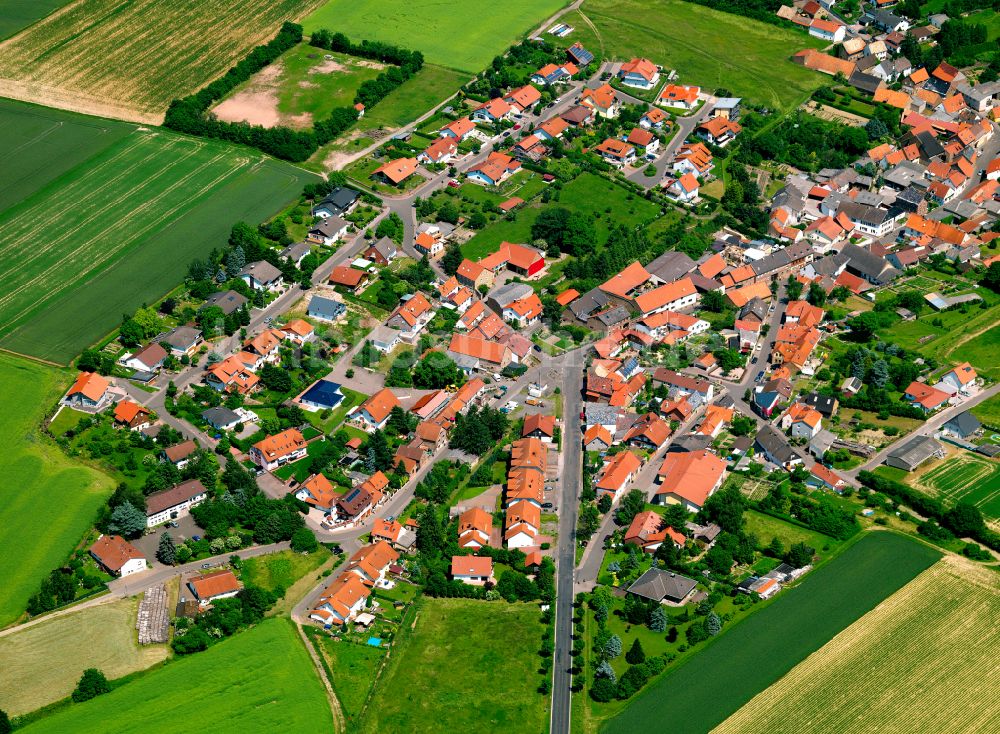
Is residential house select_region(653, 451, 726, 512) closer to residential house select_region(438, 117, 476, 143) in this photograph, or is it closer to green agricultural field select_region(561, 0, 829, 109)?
residential house select_region(438, 117, 476, 143)

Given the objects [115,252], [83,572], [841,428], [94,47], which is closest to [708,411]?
[841,428]

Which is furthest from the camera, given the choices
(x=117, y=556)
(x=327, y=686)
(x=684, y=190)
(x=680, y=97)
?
(x=680, y=97)

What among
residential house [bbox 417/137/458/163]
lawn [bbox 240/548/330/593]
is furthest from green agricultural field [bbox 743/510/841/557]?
residential house [bbox 417/137/458/163]

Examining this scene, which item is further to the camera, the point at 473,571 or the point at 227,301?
the point at 227,301

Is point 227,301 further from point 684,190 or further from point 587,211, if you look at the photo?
point 684,190

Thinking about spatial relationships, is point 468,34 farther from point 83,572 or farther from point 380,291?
point 83,572

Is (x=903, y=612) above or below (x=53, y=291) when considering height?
below

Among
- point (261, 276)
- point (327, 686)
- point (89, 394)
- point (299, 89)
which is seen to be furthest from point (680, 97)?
point (327, 686)

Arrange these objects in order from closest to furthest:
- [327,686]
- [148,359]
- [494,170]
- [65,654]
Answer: [327,686]
[65,654]
[148,359]
[494,170]
